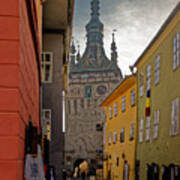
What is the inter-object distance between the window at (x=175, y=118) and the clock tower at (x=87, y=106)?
43.6 m

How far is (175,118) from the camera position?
53.9 feet

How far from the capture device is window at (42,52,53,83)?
16908mm

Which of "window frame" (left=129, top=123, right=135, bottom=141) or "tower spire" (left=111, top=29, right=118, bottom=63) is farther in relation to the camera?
"tower spire" (left=111, top=29, right=118, bottom=63)

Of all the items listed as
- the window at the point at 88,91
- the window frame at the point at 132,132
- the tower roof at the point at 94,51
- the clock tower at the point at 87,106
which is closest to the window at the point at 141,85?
the window frame at the point at 132,132

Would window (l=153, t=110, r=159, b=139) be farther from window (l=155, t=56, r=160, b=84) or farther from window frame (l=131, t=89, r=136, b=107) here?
window frame (l=131, t=89, r=136, b=107)

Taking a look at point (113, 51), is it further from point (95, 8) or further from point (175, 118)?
point (175, 118)

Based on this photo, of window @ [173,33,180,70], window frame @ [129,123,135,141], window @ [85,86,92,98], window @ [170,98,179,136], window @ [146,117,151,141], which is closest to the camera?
window @ [170,98,179,136]

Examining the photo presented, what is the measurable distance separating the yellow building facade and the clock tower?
24350 millimetres

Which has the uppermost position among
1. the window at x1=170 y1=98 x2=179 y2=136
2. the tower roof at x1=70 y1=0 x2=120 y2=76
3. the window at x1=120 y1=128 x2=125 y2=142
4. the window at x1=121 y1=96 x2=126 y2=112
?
the tower roof at x1=70 y1=0 x2=120 y2=76

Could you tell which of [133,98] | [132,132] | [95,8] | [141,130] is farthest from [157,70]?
[95,8]

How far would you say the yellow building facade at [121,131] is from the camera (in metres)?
26.0

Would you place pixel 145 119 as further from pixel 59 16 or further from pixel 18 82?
pixel 18 82

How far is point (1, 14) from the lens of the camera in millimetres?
3924

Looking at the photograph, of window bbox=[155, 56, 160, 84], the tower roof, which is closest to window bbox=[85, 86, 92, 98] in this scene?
the tower roof
